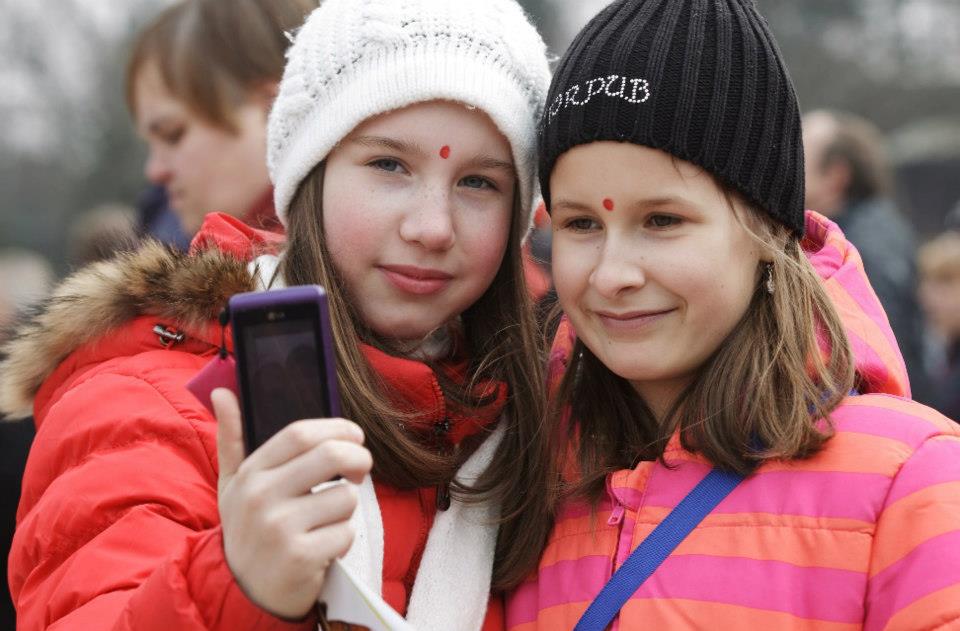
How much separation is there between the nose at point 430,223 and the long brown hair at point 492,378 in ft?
0.64

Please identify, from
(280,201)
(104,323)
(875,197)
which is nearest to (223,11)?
(280,201)

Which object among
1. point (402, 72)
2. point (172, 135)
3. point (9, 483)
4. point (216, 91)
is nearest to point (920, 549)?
point (402, 72)

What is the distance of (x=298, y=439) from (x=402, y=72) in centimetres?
109

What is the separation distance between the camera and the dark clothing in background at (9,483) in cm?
304

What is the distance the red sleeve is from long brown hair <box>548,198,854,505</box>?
30.2 inches

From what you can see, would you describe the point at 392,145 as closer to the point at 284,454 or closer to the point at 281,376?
the point at 281,376

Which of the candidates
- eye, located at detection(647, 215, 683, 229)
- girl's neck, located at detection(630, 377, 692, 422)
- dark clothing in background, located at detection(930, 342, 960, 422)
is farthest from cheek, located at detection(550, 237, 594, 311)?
dark clothing in background, located at detection(930, 342, 960, 422)

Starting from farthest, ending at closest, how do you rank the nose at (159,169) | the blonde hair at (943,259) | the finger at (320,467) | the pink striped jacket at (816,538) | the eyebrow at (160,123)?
the blonde hair at (943,259), the nose at (159,169), the eyebrow at (160,123), the pink striped jacket at (816,538), the finger at (320,467)

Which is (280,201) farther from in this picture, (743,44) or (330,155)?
(743,44)

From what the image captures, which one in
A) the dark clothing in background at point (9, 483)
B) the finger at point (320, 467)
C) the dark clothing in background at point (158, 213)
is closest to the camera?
the finger at point (320, 467)

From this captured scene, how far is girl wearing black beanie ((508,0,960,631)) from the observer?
1899 mm

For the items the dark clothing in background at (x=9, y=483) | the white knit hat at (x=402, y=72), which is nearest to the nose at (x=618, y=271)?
the white knit hat at (x=402, y=72)

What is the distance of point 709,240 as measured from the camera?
212 centimetres

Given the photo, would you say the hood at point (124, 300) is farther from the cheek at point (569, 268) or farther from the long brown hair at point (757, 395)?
the long brown hair at point (757, 395)
